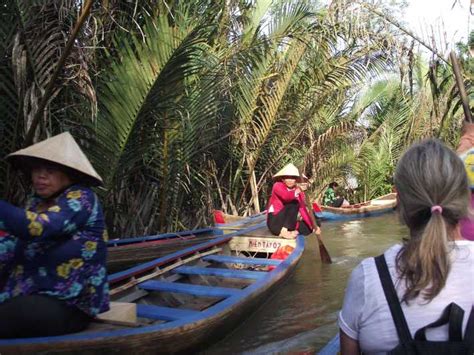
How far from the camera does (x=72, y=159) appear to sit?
7.89 feet

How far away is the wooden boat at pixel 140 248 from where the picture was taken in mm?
5812

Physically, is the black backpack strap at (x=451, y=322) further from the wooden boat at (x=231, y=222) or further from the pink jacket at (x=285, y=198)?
the wooden boat at (x=231, y=222)

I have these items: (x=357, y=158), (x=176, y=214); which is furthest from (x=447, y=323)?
(x=357, y=158)

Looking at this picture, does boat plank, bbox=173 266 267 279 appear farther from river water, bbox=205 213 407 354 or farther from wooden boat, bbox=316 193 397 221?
wooden boat, bbox=316 193 397 221

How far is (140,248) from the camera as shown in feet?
19.7

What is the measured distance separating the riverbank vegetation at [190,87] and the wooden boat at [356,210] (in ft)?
5.22

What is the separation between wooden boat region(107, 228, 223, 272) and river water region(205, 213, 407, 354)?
1.55m

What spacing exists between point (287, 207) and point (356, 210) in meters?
6.36

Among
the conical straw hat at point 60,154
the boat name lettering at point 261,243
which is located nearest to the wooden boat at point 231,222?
the boat name lettering at point 261,243

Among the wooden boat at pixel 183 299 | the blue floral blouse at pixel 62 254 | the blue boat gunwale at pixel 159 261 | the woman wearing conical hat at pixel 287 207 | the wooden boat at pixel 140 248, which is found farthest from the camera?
the woman wearing conical hat at pixel 287 207

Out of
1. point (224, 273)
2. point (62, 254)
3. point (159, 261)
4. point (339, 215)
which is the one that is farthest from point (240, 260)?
point (339, 215)

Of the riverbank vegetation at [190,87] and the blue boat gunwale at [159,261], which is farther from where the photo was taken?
the riverbank vegetation at [190,87]

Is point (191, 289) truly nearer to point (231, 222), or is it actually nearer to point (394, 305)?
point (394, 305)

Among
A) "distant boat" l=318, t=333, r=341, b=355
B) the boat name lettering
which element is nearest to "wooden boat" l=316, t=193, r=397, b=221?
the boat name lettering
